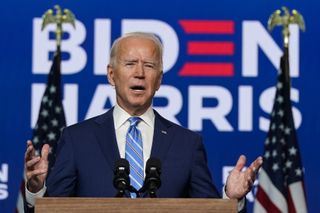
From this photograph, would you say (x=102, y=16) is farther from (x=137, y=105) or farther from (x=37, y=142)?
(x=137, y=105)

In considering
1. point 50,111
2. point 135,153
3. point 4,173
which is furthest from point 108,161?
point 4,173

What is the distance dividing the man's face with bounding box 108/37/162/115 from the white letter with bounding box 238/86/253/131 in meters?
2.67

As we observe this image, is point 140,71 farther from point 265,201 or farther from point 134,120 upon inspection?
point 265,201

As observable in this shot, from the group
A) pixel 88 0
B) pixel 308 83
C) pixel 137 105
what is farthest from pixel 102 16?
pixel 137 105

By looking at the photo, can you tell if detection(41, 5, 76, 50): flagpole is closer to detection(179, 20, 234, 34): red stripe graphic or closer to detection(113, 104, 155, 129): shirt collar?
detection(179, 20, 234, 34): red stripe graphic

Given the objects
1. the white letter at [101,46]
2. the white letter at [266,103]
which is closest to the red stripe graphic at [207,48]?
the white letter at [266,103]

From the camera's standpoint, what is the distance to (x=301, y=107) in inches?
245

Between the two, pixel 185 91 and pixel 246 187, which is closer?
pixel 246 187

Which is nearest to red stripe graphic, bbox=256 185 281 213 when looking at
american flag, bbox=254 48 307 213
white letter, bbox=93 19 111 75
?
american flag, bbox=254 48 307 213

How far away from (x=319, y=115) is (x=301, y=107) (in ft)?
0.38

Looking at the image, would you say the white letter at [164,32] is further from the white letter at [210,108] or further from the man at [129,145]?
the man at [129,145]

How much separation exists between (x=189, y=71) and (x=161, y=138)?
8.81 feet

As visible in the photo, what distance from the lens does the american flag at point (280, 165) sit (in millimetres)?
5996

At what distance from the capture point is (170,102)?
20.2 ft
